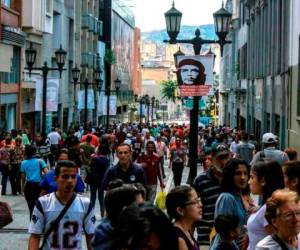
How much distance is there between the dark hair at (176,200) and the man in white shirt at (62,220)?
145 cm

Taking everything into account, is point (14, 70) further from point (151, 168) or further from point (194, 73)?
point (151, 168)

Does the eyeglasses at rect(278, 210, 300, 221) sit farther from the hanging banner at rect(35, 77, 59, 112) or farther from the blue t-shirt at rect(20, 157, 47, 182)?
the hanging banner at rect(35, 77, 59, 112)

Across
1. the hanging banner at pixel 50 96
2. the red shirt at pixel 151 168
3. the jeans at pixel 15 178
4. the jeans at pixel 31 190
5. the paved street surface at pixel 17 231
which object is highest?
the hanging banner at pixel 50 96

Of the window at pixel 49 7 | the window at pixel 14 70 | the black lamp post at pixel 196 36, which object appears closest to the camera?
the black lamp post at pixel 196 36

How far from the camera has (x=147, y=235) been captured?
13.6 feet

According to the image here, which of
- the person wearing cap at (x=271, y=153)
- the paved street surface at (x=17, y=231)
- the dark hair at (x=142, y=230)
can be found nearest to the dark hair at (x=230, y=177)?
the dark hair at (x=142, y=230)

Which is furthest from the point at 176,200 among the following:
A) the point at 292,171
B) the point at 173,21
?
the point at 173,21

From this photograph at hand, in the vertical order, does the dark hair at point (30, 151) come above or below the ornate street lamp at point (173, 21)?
below

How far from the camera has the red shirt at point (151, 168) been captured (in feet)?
53.1

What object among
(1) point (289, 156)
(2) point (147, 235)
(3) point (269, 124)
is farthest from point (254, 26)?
(2) point (147, 235)

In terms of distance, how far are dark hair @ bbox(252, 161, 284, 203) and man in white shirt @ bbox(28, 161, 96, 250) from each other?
1.55 m

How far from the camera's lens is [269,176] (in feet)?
24.9

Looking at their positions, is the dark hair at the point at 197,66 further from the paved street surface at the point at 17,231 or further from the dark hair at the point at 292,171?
the dark hair at the point at 292,171

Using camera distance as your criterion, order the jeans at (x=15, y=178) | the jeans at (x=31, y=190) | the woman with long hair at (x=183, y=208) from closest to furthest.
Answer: the woman with long hair at (x=183, y=208), the jeans at (x=31, y=190), the jeans at (x=15, y=178)
